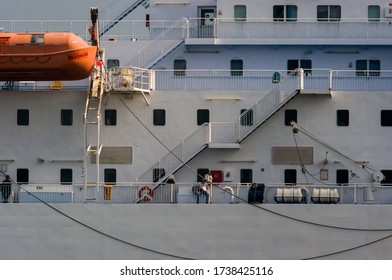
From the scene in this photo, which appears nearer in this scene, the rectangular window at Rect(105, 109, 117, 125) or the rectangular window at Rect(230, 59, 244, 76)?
the rectangular window at Rect(105, 109, 117, 125)

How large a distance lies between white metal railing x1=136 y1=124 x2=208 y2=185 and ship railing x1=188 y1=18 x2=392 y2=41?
163 inches

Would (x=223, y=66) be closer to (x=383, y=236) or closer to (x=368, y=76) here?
(x=368, y=76)

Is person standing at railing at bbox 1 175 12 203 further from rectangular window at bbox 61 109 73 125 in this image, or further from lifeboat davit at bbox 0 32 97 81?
lifeboat davit at bbox 0 32 97 81

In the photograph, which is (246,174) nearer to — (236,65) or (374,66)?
(236,65)

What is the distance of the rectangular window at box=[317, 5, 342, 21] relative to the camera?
54.8 metres

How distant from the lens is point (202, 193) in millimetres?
50594

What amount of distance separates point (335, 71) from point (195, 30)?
5006mm

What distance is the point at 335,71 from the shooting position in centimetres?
5303

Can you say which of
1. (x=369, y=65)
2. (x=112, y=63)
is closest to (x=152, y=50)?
(x=112, y=63)

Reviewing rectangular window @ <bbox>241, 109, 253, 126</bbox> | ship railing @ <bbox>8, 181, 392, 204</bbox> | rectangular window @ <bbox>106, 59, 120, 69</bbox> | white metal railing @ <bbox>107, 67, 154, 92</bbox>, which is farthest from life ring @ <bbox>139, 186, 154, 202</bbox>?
rectangular window @ <bbox>106, 59, 120, 69</bbox>

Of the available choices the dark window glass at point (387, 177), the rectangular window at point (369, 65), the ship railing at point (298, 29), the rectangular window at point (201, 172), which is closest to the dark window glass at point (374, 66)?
the rectangular window at point (369, 65)

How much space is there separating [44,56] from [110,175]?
4.32 meters

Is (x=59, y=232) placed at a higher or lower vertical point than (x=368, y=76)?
lower

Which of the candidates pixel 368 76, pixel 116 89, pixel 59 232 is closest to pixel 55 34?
pixel 116 89
